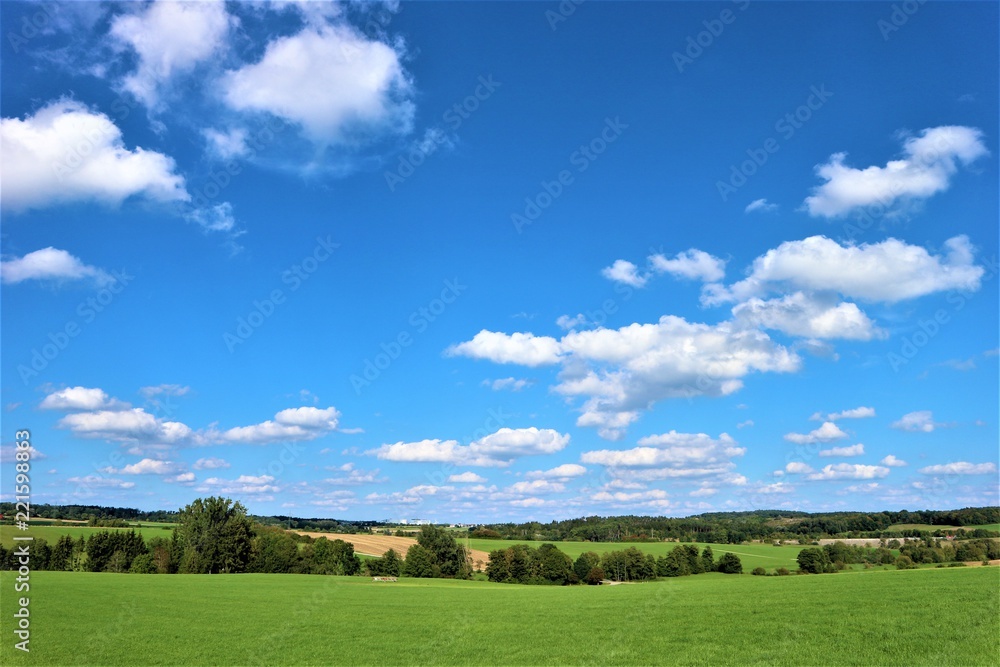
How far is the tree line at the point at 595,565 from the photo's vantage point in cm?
10012

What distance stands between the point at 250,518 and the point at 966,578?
4011 inches

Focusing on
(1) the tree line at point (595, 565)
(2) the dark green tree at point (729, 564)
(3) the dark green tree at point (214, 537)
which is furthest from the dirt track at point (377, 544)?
(2) the dark green tree at point (729, 564)

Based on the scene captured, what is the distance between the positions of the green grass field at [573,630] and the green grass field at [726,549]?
6157cm

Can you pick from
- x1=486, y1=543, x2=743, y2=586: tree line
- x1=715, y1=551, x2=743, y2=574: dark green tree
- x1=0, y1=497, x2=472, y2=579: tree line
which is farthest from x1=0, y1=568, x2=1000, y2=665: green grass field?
x1=486, y1=543, x2=743, y2=586: tree line

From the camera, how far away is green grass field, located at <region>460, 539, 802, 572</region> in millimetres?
99000

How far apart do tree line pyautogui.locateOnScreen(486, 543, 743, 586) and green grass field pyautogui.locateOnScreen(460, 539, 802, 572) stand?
7.77 feet

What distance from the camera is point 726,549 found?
111500 mm

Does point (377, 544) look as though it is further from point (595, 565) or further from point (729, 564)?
Answer: point (729, 564)

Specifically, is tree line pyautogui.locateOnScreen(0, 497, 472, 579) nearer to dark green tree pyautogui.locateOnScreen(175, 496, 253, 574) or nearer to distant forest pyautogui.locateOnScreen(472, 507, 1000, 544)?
dark green tree pyautogui.locateOnScreen(175, 496, 253, 574)

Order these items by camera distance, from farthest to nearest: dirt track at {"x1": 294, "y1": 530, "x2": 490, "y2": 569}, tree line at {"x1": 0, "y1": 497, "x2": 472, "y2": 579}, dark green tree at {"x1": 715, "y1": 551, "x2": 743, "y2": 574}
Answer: dirt track at {"x1": 294, "y1": 530, "x2": 490, "y2": 569}, dark green tree at {"x1": 715, "y1": 551, "x2": 743, "y2": 574}, tree line at {"x1": 0, "y1": 497, "x2": 472, "y2": 579}

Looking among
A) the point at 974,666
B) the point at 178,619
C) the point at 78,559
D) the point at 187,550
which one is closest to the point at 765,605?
the point at 974,666

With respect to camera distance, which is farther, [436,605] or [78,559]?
[78,559]

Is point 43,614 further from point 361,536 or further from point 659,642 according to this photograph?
point 361,536

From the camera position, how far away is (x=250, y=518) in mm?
107625
